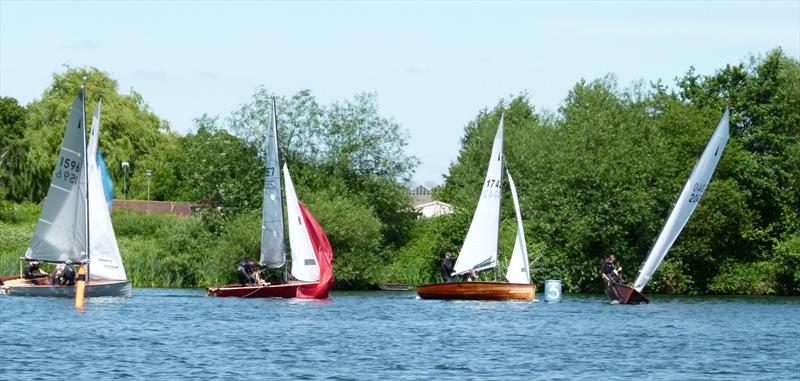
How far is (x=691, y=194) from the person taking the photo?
59.6 metres

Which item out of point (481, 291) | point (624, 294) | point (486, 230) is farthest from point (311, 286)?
point (624, 294)

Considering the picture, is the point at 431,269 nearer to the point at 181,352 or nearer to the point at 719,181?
the point at 719,181

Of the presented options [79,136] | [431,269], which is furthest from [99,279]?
[431,269]

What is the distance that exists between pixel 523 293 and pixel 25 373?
32348 millimetres

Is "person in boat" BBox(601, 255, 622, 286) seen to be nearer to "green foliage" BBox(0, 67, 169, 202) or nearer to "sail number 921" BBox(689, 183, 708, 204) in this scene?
"sail number 921" BBox(689, 183, 708, 204)

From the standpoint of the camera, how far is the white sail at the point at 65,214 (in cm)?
5999

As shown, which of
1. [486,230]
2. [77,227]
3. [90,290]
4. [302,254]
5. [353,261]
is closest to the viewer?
[90,290]

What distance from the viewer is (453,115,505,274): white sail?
64.4 meters

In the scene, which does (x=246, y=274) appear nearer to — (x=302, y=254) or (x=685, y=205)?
(x=302, y=254)

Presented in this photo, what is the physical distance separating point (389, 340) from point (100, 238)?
22161 mm

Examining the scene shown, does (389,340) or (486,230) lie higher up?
(486,230)

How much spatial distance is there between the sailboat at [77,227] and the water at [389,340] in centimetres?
81

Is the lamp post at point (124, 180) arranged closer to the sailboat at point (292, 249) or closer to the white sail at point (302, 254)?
the sailboat at point (292, 249)

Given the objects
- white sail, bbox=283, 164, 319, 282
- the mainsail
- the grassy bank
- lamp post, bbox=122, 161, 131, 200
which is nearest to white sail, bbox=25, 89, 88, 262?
the mainsail
